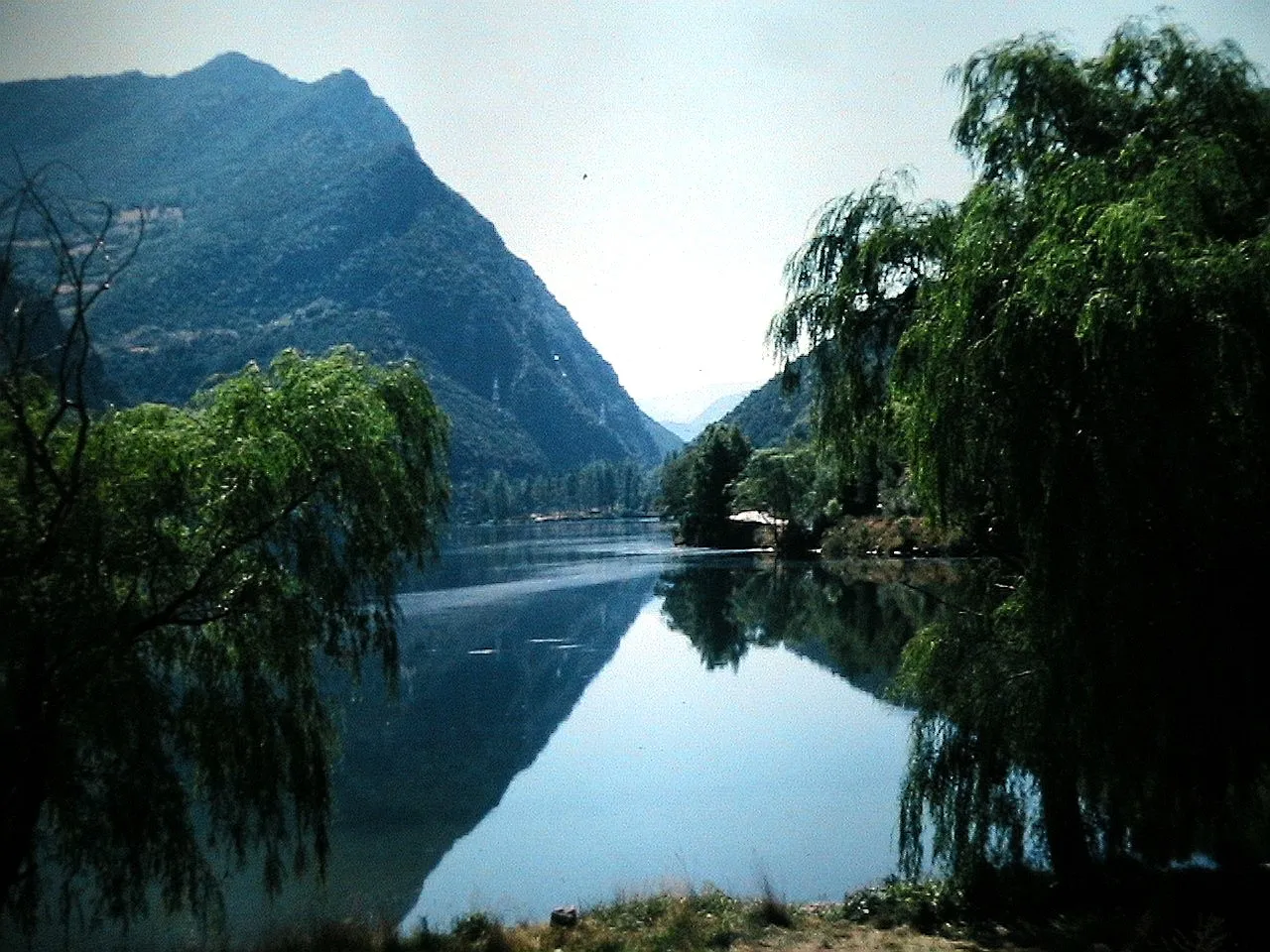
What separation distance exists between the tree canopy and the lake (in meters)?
1.60

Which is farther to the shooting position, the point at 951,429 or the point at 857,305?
the point at 857,305

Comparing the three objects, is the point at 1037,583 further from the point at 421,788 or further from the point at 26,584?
the point at 421,788

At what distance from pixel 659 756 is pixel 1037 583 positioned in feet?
49.3

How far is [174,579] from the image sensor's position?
830 cm

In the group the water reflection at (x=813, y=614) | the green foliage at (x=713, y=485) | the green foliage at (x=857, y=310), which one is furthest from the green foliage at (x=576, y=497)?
the green foliage at (x=857, y=310)

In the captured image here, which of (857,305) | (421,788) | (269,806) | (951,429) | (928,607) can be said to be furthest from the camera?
(928,607)

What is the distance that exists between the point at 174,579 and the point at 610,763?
14.8m

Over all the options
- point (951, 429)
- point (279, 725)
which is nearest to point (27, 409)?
point (279, 725)

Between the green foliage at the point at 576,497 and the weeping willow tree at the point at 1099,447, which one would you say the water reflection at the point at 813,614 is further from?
the green foliage at the point at 576,497

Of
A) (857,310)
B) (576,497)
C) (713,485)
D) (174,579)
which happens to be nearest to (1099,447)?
(857,310)

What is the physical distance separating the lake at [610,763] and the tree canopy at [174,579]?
1.60 metres

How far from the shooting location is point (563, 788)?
19.8 meters

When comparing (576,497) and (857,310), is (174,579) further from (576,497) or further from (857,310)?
(576,497)

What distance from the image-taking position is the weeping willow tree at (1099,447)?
7.33 metres
